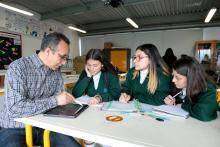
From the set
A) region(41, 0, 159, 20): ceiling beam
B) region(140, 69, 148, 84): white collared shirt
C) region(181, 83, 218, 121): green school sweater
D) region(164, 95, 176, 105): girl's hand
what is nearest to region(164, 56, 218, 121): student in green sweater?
region(181, 83, 218, 121): green school sweater

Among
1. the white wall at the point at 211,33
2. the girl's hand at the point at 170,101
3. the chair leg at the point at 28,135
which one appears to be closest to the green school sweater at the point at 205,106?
the girl's hand at the point at 170,101

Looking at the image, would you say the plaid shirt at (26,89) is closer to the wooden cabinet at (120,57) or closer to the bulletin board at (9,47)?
the bulletin board at (9,47)

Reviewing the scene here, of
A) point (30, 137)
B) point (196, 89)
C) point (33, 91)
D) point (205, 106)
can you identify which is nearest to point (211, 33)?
point (196, 89)

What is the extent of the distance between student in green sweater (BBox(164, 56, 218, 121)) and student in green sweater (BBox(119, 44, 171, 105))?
311mm

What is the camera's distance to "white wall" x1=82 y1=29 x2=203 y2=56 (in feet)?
20.2

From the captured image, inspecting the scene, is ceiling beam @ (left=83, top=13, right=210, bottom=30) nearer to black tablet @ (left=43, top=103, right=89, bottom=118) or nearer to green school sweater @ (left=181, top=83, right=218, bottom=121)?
green school sweater @ (left=181, top=83, right=218, bottom=121)

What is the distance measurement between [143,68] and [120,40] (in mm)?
5488

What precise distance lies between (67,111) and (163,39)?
5.88 m

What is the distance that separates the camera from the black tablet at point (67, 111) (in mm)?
1147

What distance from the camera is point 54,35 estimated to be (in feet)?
4.17

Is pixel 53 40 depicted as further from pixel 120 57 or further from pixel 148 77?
pixel 120 57

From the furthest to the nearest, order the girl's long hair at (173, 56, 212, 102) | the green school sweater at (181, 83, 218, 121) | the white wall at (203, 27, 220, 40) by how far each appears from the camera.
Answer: the white wall at (203, 27, 220, 40)
the girl's long hair at (173, 56, 212, 102)
the green school sweater at (181, 83, 218, 121)

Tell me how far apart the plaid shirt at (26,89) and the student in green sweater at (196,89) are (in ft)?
2.96

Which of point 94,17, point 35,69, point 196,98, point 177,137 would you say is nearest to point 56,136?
point 35,69
